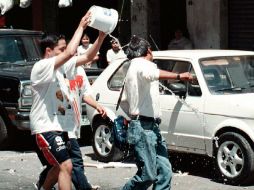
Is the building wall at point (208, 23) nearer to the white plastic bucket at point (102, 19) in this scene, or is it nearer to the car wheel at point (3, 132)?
the car wheel at point (3, 132)

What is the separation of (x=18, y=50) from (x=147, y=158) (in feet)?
20.7

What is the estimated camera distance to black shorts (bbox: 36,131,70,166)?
6797 mm

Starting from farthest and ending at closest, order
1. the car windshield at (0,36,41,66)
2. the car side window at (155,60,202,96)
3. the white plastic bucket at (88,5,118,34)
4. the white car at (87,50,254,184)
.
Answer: the car windshield at (0,36,41,66), the car side window at (155,60,202,96), the white car at (87,50,254,184), the white plastic bucket at (88,5,118,34)

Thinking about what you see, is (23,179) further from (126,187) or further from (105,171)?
(126,187)

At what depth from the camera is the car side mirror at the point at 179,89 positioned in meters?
9.15

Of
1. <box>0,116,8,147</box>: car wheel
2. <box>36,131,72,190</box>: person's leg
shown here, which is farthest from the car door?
<box>0,116,8,147</box>: car wheel

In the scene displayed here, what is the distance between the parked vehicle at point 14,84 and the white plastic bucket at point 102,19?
16.3ft

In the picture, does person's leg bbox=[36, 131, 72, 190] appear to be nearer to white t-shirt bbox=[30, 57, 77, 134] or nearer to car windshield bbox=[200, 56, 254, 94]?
white t-shirt bbox=[30, 57, 77, 134]

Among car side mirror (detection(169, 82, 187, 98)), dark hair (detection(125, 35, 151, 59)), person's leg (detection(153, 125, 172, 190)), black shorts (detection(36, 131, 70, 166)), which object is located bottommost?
person's leg (detection(153, 125, 172, 190))

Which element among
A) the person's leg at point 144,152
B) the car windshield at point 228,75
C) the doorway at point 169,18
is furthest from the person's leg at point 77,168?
the doorway at point 169,18

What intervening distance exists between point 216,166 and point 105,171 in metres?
1.66

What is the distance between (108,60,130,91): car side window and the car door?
1.02 metres

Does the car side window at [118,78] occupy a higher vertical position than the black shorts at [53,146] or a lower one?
lower

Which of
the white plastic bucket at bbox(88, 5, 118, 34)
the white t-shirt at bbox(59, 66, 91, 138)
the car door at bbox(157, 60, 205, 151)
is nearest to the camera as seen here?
the white plastic bucket at bbox(88, 5, 118, 34)
